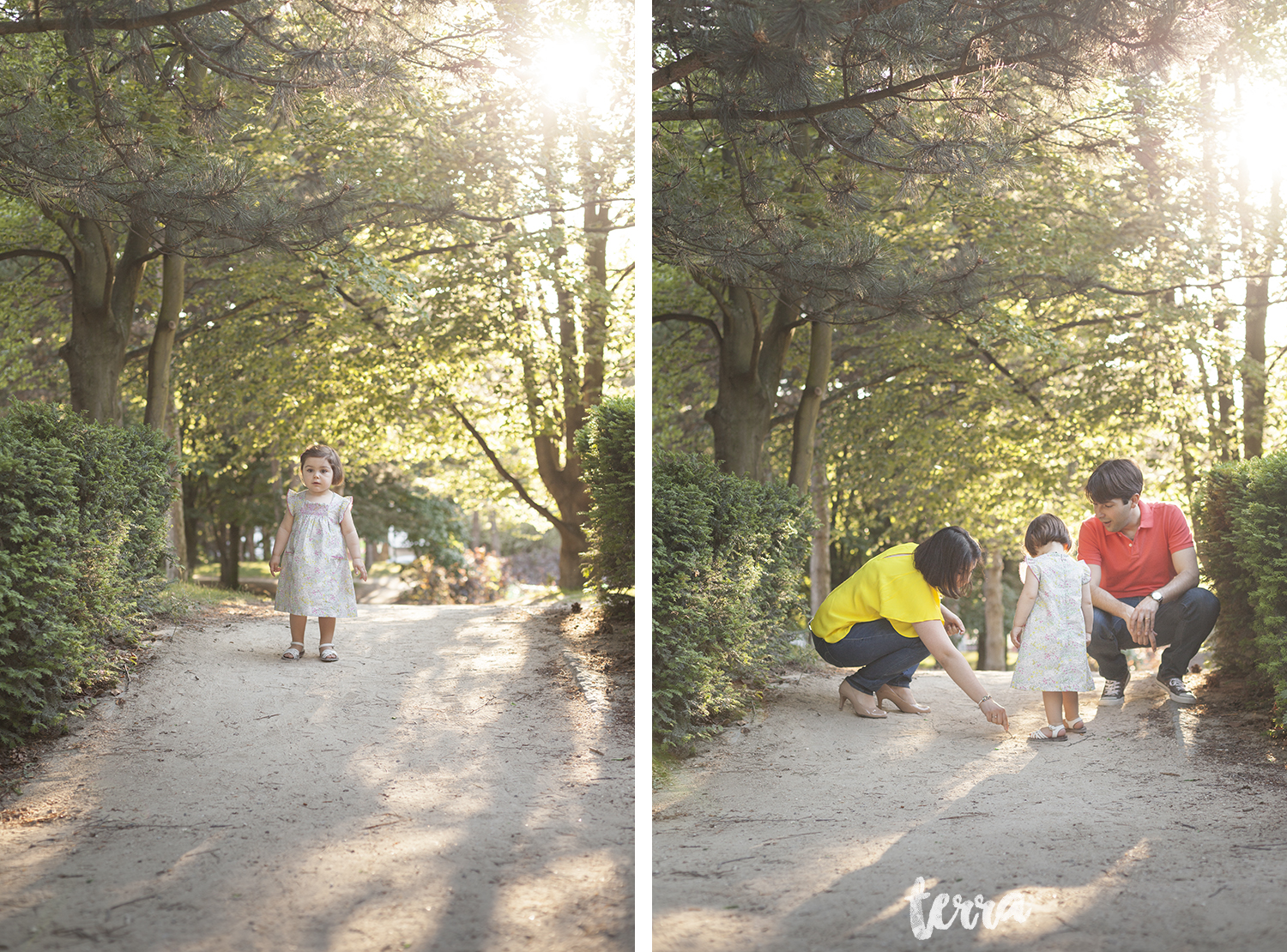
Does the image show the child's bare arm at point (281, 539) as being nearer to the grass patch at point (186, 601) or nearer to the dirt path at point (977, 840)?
the grass patch at point (186, 601)

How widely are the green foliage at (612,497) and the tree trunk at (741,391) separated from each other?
1.59 metres

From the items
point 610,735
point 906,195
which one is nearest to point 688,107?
point 906,195

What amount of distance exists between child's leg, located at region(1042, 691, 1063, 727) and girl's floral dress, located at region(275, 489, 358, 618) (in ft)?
8.60

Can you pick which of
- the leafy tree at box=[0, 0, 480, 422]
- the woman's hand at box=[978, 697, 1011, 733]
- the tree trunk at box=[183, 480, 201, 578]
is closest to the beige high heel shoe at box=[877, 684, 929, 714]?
the woman's hand at box=[978, 697, 1011, 733]

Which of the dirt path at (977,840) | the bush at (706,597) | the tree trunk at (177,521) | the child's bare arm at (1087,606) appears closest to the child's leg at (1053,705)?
the dirt path at (977,840)

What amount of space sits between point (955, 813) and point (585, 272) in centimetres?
295

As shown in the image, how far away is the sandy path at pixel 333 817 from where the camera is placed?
1.96 m

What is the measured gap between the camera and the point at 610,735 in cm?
271

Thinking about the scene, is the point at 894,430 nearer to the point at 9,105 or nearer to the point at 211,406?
the point at 211,406

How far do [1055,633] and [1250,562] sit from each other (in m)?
0.73

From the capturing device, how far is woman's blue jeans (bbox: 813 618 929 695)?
3.40m

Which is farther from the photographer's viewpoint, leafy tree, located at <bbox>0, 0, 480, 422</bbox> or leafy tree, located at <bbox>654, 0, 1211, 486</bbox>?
leafy tree, located at <bbox>0, 0, 480, 422</bbox>

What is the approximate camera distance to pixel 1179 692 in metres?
3.34

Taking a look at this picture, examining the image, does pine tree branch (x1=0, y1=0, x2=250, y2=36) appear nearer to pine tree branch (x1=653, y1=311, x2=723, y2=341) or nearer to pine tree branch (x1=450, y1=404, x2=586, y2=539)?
pine tree branch (x1=450, y1=404, x2=586, y2=539)
